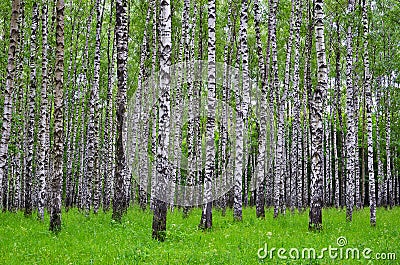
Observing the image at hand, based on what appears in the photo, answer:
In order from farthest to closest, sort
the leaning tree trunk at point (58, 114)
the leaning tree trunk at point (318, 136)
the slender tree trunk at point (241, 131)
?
the slender tree trunk at point (241, 131) → the leaning tree trunk at point (318, 136) → the leaning tree trunk at point (58, 114)

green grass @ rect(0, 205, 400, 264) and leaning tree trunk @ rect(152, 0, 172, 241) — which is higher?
leaning tree trunk @ rect(152, 0, 172, 241)

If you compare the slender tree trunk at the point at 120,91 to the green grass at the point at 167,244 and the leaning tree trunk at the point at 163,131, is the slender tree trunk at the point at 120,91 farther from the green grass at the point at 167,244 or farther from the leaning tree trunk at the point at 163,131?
the leaning tree trunk at the point at 163,131

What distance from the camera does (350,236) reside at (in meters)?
13.4

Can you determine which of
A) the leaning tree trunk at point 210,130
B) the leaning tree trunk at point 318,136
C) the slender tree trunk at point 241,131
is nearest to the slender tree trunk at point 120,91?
the leaning tree trunk at point 210,130

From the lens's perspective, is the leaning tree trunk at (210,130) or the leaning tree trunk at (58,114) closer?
the leaning tree trunk at (58,114)

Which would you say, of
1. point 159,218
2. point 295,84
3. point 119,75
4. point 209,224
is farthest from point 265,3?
point 159,218

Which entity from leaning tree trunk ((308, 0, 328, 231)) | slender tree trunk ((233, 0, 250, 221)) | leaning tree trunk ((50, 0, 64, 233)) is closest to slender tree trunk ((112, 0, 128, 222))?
leaning tree trunk ((50, 0, 64, 233))

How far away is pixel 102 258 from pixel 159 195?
321 centimetres

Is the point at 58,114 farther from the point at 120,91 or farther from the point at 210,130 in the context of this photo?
the point at 210,130

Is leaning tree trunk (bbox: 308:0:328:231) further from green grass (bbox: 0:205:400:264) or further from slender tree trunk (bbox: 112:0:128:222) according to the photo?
slender tree trunk (bbox: 112:0:128:222)

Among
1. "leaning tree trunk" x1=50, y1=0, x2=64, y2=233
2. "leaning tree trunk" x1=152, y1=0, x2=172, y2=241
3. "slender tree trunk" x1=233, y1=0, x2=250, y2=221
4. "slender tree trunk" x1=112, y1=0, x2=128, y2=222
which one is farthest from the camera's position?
"slender tree trunk" x1=233, y1=0, x2=250, y2=221

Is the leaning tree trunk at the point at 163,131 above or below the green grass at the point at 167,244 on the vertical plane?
above

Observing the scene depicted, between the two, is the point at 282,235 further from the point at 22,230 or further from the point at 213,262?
the point at 22,230

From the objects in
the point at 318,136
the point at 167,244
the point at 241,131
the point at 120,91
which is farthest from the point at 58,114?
the point at 318,136
